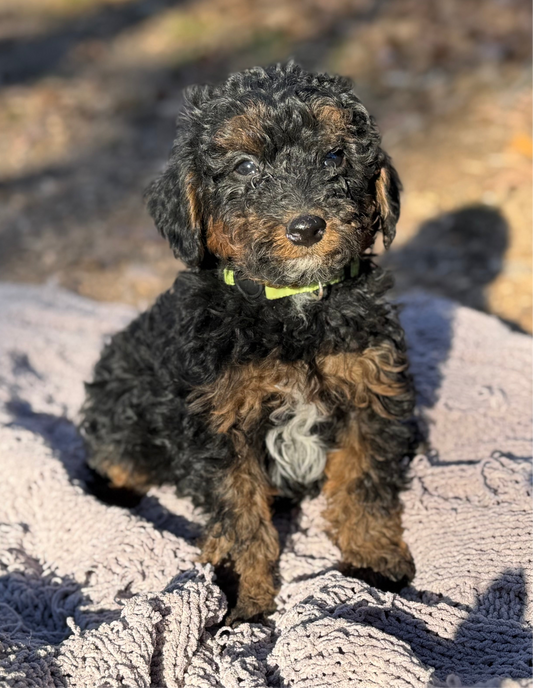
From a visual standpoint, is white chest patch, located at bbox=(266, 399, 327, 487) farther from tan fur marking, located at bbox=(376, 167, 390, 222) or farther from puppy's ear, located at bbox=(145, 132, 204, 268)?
tan fur marking, located at bbox=(376, 167, 390, 222)

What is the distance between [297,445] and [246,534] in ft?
1.70

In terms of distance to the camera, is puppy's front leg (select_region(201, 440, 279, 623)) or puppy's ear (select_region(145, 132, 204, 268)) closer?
puppy's ear (select_region(145, 132, 204, 268))

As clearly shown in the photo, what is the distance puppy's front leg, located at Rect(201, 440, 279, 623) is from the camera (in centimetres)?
379

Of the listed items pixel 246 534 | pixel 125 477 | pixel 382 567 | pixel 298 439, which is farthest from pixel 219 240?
pixel 382 567

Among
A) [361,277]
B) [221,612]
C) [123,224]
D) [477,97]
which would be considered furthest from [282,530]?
[477,97]

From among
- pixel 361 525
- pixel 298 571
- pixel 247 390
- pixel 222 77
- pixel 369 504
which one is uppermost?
pixel 222 77

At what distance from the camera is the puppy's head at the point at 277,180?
10.9ft

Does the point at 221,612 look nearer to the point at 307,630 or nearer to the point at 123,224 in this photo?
the point at 307,630

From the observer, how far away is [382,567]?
401 cm

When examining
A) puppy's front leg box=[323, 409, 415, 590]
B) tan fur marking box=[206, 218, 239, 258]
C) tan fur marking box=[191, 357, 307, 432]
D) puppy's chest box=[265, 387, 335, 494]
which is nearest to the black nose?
tan fur marking box=[206, 218, 239, 258]

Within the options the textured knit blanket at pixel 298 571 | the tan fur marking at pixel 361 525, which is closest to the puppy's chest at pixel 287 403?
the tan fur marking at pixel 361 525

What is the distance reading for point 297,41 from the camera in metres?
12.8

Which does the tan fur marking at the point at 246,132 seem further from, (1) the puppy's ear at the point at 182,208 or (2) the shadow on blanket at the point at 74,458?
(2) the shadow on blanket at the point at 74,458

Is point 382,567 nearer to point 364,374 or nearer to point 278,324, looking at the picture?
point 364,374
